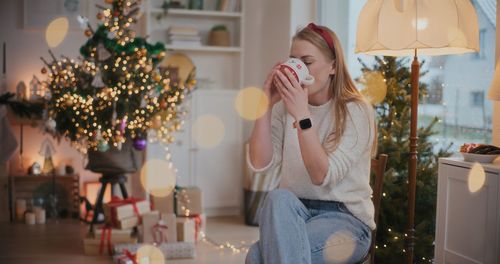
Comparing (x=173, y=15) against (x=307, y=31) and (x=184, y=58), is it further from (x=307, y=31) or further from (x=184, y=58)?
(x=307, y=31)

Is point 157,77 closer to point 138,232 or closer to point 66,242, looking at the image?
point 138,232

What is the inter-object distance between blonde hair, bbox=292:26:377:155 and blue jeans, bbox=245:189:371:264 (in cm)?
22

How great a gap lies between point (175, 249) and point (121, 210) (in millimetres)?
408

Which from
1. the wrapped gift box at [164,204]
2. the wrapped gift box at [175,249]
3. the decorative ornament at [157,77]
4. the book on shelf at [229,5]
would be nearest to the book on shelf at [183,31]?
the book on shelf at [229,5]

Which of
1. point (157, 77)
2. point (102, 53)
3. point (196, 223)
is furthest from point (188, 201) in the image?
point (102, 53)

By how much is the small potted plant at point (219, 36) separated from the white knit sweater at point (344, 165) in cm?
299

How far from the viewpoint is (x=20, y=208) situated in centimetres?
461

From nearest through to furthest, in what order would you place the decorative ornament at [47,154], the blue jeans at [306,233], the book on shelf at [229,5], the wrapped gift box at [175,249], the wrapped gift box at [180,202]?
the blue jeans at [306,233] → the wrapped gift box at [175,249] → the wrapped gift box at [180,202] → the decorative ornament at [47,154] → the book on shelf at [229,5]

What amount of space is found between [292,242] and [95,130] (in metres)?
2.31

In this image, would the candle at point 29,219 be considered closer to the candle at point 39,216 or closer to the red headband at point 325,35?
the candle at point 39,216

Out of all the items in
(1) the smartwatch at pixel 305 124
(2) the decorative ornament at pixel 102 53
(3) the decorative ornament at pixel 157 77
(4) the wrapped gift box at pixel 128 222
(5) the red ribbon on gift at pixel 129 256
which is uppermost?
(2) the decorative ornament at pixel 102 53

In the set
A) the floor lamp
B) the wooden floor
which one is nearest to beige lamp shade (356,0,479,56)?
the floor lamp

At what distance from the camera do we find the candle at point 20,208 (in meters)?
4.61

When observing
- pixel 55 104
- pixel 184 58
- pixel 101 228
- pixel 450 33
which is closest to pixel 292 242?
pixel 450 33
